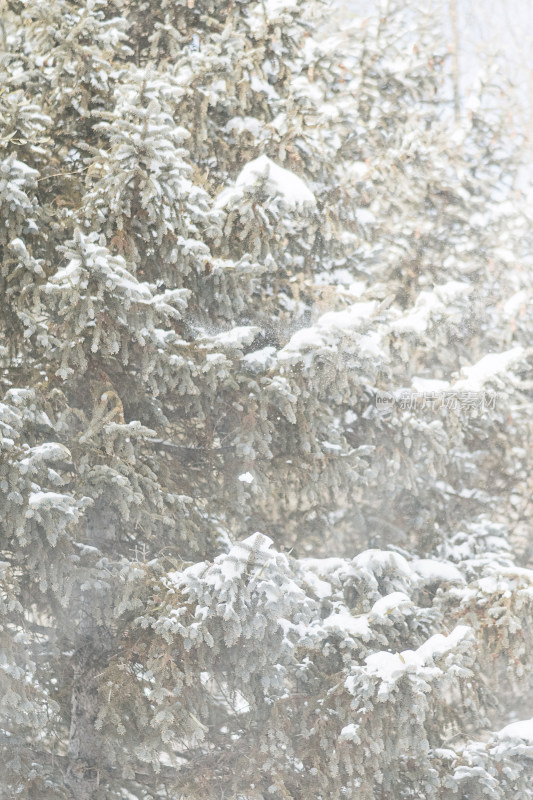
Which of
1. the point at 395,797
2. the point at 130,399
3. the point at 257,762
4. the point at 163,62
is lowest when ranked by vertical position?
the point at 395,797

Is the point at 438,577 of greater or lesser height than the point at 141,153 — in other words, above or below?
below

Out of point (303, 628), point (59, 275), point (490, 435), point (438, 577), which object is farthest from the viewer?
point (490, 435)

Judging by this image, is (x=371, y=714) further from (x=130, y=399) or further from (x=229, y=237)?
(x=229, y=237)

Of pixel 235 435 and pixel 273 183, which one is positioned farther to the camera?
pixel 235 435

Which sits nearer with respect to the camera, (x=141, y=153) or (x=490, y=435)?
(x=141, y=153)

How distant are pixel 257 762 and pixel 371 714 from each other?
79 centimetres

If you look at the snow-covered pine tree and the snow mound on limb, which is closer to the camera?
the snow-covered pine tree

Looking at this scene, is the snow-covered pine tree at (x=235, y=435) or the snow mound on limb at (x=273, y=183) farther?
the snow mound on limb at (x=273, y=183)

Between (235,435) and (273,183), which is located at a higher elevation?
(273,183)

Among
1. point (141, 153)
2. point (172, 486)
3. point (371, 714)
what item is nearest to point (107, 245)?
point (141, 153)

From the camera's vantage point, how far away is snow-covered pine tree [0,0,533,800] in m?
4.27

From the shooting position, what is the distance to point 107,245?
4895mm

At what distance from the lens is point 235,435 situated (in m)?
5.25

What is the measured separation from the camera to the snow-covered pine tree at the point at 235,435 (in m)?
4.27
